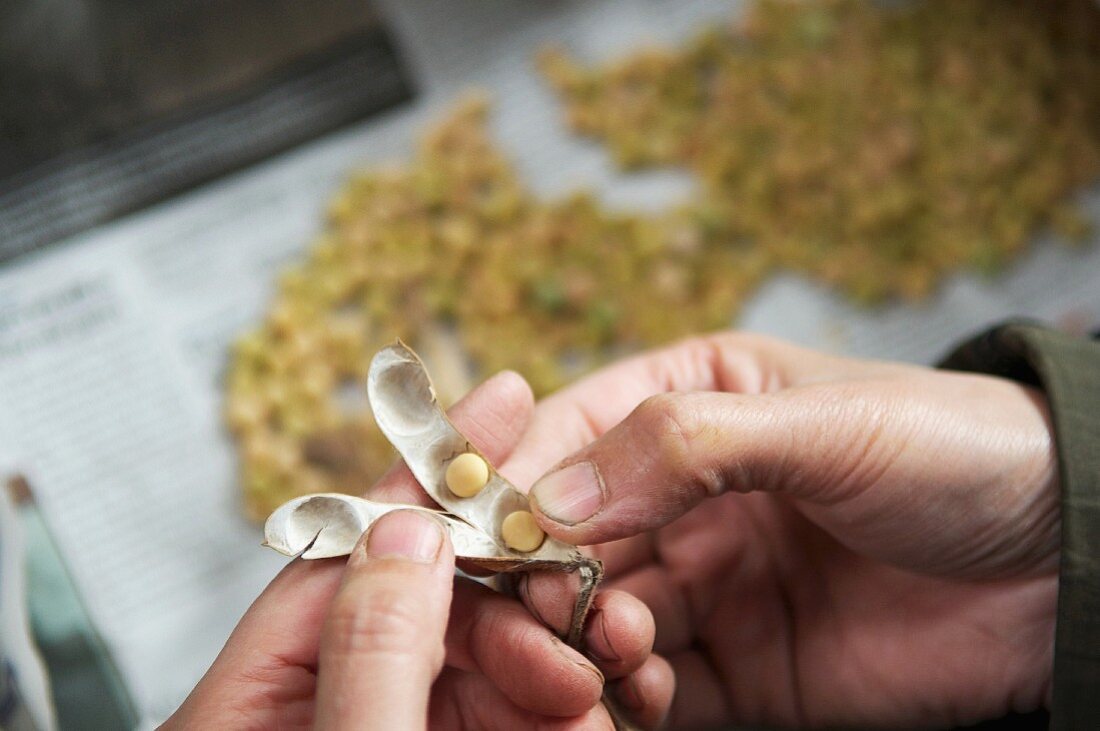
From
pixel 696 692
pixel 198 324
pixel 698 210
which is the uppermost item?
pixel 198 324

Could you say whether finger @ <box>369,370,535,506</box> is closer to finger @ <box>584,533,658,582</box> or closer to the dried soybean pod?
the dried soybean pod

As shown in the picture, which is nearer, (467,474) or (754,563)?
(467,474)

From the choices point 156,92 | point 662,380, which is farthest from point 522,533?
point 156,92

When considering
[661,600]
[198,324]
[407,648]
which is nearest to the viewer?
[407,648]

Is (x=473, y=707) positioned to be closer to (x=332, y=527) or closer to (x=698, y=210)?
(x=332, y=527)

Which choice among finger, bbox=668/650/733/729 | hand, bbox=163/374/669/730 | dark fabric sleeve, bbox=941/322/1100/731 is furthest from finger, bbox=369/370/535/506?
dark fabric sleeve, bbox=941/322/1100/731

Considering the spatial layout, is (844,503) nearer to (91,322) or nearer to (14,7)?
(91,322)

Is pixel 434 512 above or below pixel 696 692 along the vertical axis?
above

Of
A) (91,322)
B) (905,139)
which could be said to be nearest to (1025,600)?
(905,139)
